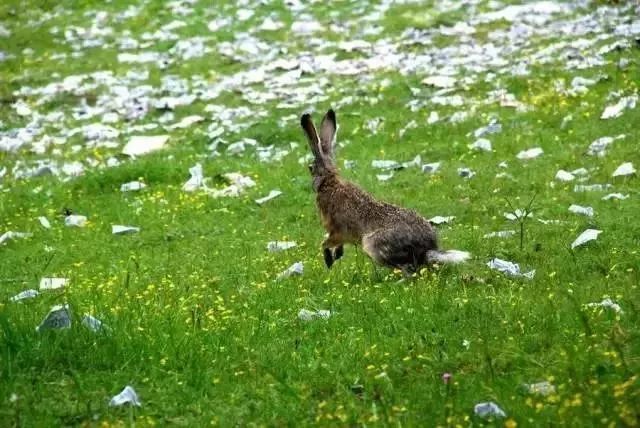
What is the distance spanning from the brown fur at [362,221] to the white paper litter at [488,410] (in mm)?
4195

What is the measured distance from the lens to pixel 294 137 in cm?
2019

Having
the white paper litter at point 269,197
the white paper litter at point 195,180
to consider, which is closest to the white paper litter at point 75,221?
the white paper litter at point 195,180

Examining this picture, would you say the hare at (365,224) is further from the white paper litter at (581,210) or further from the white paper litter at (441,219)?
the white paper litter at (581,210)

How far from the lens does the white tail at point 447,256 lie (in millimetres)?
10414

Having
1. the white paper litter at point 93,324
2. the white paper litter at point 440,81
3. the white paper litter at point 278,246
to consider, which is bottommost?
the white paper litter at point 440,81

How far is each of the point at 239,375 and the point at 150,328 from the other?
1.26 meters

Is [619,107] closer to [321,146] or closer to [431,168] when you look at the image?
[431,168]

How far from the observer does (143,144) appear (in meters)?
21.0

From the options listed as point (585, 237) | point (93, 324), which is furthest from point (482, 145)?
point (93, 324)

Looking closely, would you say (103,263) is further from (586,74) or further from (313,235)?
(586,74)

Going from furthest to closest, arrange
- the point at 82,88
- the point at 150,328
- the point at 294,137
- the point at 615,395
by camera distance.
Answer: the point at 82,88 < the point at 294,137 < the point at 150,328 < the point at 615,395

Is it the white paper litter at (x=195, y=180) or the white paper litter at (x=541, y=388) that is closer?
the white paper litter at (x=541, y=388)

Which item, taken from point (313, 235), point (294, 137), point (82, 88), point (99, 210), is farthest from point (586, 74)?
point (82, 88)

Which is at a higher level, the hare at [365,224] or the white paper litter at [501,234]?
the hare at [365,224]
